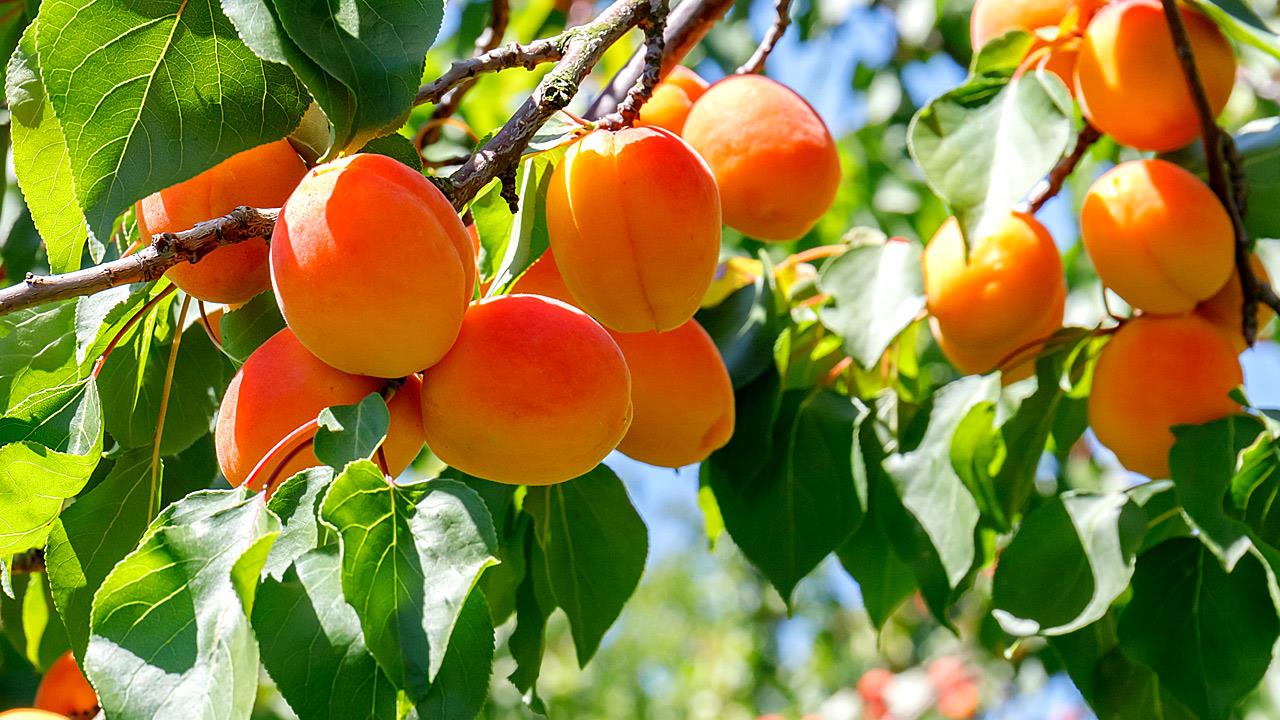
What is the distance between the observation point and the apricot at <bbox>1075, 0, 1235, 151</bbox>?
119cm

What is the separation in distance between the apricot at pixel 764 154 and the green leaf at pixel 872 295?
0.11 m

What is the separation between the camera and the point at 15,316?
0.97 metres

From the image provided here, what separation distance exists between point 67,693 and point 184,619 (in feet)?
2.30

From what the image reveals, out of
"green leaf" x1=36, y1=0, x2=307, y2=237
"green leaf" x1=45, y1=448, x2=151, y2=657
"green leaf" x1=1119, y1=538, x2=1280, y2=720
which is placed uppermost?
"green leaf" x1=36, y1=0, x2=307, y2=237

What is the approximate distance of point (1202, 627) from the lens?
1135 millimetres

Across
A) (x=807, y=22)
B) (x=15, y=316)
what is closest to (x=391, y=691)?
(x=15, y=316)

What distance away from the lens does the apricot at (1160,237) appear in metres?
1.15

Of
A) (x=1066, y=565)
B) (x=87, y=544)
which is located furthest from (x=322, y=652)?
(x=1066, y=565)

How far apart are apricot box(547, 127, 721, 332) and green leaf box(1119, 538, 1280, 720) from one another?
61 cm

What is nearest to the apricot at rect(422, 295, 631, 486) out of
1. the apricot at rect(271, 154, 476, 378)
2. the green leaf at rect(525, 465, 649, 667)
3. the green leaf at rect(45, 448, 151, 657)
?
the apricot at rect(271, 154, 476, 378)

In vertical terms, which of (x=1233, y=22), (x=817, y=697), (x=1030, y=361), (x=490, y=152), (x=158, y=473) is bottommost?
(x=817, y=697)

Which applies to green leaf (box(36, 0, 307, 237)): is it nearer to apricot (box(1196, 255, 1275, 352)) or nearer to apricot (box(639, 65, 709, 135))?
apricot (box(639, 65, 709, 135))

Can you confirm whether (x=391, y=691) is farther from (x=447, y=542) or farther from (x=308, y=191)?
(x=308, y=191)

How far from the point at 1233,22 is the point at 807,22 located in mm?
1478
